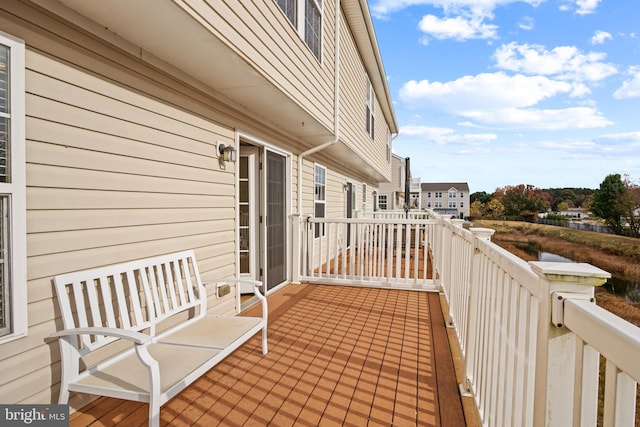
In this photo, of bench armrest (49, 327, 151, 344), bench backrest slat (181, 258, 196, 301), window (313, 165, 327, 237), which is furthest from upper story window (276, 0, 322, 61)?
bench armrest (49, 327, 151, 344)

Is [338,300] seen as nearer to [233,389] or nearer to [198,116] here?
[233,389]

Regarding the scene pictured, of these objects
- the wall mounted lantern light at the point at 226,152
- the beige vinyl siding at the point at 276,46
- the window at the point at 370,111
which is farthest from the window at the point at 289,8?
the window at the point at 370,111

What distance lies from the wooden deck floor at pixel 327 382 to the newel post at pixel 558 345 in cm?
120

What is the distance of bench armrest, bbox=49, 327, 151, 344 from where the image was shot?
5.07ft

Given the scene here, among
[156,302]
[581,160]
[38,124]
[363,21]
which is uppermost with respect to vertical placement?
[581,160]

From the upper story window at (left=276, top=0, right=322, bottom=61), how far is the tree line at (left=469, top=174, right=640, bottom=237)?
3248cm

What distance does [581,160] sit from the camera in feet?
158

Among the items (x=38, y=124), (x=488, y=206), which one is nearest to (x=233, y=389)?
(x=38, y=124)

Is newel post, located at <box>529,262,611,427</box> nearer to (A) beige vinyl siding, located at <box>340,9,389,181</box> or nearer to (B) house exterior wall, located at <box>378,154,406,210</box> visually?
(A) beige vinyl siding, located at <box>340,9,389,181</box>

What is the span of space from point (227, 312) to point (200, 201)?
4.15 ft

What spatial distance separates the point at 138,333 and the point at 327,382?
131 centimetres

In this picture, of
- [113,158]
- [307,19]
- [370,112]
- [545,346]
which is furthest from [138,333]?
[370,112]

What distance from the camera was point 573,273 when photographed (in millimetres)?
837

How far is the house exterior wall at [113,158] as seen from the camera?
1.72m
